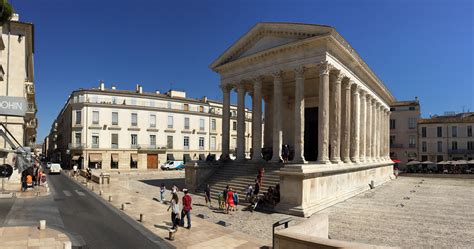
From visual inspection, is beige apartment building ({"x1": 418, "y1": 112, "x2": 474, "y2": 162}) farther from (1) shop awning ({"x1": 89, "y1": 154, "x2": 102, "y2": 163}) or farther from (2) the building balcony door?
(1) shop awning ({"x1": 89, "y1": 154, "x2": 102, "y2": 163})

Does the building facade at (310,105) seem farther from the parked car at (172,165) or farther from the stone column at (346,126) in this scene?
the parked car at (172,165)

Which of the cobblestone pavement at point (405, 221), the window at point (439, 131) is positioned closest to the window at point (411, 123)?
the window at point (439, 131)

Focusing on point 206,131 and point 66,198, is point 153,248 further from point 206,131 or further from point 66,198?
point 206,131

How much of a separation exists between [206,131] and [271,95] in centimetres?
2741

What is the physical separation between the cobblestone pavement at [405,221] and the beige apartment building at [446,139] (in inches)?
1425

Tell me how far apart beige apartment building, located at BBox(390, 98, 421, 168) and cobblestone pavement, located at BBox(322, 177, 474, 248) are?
36.5 meters

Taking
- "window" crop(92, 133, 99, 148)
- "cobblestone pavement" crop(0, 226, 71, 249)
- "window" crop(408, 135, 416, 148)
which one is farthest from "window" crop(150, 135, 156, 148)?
"window" crop(408, 135, 416, 148)

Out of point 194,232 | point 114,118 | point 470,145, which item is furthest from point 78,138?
point 470,145

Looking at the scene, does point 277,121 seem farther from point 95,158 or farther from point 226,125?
point 95,158

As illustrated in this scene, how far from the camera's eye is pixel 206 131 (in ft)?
182

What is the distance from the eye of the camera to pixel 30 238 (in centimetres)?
1044

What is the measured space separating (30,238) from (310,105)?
2363 centimetres

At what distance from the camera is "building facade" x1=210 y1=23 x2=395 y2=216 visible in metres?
17.4

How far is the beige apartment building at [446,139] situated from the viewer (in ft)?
167
